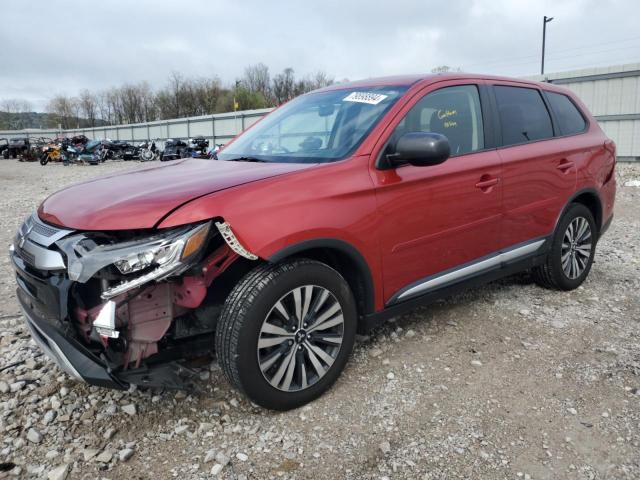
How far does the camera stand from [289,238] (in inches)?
94.4

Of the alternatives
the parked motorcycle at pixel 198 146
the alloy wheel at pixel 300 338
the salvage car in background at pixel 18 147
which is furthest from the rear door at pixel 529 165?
the salvage car in background at pixel 18 147

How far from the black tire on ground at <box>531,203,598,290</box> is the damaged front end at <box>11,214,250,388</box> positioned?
286 centimetres

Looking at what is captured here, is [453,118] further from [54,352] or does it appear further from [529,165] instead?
[54,352]

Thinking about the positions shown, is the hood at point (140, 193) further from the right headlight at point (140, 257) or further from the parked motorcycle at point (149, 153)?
the parked motorcycle at point (149, 153)

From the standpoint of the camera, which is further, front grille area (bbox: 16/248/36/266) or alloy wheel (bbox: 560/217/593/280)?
alloy wheel (bbox: 560/217/593/280)

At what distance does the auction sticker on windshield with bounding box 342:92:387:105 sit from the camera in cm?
309

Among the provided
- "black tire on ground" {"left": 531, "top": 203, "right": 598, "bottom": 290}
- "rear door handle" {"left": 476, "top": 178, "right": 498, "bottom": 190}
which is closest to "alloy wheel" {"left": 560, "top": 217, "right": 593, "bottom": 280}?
"black tire on ground" {"left": 531, "top": 203, "right": 598, "bottom": 290}

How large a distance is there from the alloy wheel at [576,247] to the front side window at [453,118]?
4.59ft

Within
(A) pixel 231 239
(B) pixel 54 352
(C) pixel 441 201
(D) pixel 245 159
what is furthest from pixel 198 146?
(A) pixel 231 239

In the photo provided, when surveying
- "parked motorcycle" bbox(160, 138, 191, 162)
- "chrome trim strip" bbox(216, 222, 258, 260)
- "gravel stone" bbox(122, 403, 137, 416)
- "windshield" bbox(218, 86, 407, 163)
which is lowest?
"gravel stone" bbox(122, 403, 137, 416)

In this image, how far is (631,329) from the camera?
3578 millimetres

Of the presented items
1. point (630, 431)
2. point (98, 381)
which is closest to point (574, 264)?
point (630, 431)

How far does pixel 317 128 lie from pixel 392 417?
1803mm

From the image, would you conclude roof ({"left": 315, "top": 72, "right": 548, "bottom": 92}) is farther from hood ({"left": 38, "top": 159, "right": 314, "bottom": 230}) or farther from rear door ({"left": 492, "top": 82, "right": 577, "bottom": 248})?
hood ({"left": 38, "top": 159, "right": 314, "bottom": 230})
